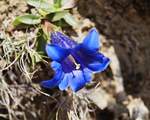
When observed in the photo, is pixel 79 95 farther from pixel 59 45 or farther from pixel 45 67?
pixel 59 45

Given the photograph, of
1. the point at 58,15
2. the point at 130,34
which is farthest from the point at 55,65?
the point at 130,34

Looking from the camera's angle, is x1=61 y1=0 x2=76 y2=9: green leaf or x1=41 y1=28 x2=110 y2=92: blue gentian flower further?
x1=61 y1=0 x2=76 y2=9: green leaf

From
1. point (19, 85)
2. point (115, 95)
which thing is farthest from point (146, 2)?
point (19, 85)

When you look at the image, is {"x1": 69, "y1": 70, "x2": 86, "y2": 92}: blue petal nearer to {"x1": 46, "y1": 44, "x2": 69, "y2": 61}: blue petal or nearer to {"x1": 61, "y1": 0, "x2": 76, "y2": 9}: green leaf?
{"x1": 46, "y1": 44, "x2": 69, "y2": 61}: blue petal

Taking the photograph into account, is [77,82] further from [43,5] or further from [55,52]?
[43,5]

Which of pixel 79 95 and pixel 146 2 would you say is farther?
pixel 146 2

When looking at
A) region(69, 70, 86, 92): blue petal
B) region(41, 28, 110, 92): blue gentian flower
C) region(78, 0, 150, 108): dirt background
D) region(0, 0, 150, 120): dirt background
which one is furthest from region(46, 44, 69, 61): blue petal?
region(78, 0, 150, 108): dirt background
